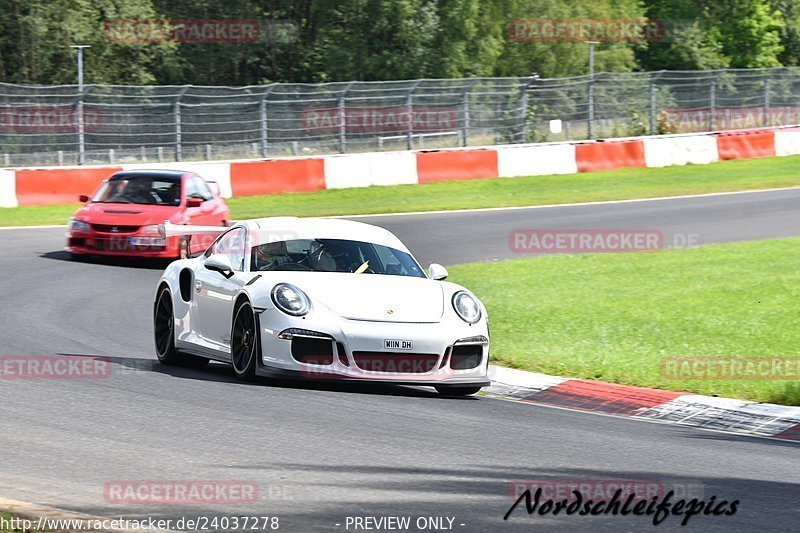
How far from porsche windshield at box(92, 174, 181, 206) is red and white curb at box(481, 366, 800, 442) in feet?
30.7

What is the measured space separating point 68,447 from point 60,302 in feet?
25.0

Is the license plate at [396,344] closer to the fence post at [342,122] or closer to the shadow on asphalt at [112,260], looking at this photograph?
the shadow on asphalt at [112,260]

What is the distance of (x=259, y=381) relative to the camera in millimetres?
10109

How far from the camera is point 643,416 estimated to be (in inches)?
376

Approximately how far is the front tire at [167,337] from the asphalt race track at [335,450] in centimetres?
15

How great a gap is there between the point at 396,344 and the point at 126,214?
9.93 meters

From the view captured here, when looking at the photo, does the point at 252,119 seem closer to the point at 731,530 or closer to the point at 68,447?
the point at 68,447

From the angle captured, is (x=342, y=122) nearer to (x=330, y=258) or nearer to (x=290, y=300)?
(x=330, y=258)

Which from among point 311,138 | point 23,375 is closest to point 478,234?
point 311,138

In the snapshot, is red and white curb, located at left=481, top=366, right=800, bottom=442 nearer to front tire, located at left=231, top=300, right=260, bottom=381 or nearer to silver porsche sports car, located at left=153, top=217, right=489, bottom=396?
silver porsche sports car, located at left=153, top=217, right=489, bottom=396

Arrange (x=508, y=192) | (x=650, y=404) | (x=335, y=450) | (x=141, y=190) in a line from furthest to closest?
(x=508, y=192), (x=141, y=190), (x=650, y=404), (x=335, y=450)

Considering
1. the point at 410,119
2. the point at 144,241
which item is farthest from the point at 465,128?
the point at 144,241

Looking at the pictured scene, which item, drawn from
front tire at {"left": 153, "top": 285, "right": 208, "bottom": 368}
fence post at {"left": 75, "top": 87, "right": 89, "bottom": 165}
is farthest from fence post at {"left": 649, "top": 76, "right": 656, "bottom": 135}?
front tire at {"left": 153, "top": 285, "right": 208, "bottom": 368}

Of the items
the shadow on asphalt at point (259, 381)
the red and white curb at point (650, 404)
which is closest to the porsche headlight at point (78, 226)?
the shadow on asphalt at point (259, 381)
